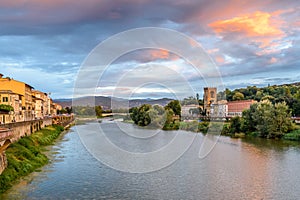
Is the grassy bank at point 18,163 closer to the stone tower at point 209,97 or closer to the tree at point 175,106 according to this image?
the tree at point 175,106

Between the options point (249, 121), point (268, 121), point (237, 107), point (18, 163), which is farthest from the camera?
point (237, 107)

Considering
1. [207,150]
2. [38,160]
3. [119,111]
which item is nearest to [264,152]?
[207,150]

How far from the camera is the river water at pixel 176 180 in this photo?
14445 mm

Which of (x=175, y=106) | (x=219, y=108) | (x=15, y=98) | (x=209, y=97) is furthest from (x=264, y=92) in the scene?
(x=15, y=98)

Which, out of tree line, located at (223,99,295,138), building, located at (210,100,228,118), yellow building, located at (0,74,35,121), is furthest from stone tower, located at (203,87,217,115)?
yellow building, located at (0,74,35,121)

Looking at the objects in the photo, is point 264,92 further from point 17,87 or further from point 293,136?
point 17,87

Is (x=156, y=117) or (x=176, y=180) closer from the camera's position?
(x=176, y=180)

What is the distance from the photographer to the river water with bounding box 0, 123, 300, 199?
1445 cm

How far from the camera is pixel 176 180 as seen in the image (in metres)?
17.0

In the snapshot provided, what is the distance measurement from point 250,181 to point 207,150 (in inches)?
442

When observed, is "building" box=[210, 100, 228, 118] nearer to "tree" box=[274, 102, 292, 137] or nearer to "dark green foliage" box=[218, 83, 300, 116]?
"dark green foliage" box=[218, 83, 300, 116]

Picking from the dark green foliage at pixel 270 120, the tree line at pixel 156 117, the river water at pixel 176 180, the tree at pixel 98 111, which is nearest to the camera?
the river water at pixel 176 180

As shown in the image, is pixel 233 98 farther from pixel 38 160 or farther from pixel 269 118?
pixel 38 160

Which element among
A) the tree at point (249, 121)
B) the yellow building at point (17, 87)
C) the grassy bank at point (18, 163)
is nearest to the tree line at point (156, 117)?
the tree at point (249, 121)
